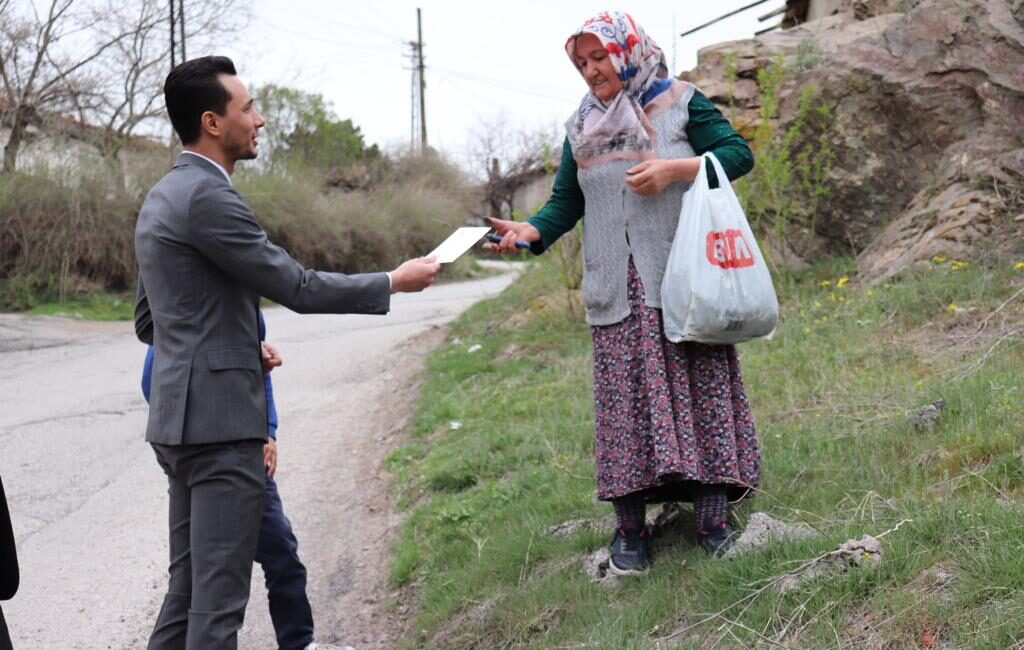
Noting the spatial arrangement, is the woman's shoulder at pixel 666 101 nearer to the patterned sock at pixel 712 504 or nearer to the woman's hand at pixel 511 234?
the woman's hand at pixel 511 234

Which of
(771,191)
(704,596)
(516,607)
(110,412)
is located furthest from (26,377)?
(704,596)

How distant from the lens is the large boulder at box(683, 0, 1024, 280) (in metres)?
8.96

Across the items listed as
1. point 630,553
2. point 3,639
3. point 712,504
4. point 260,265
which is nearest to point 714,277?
point 712,504

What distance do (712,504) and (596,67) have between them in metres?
1.64

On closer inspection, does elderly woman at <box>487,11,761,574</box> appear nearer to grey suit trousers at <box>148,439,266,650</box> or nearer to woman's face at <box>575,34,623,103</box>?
woman's face at <box>575,34,623,103</box>

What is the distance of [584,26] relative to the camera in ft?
12.5

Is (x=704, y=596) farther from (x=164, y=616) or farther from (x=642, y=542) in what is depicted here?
(x=164, y=616)

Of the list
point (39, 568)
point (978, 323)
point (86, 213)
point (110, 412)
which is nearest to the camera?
point (39, 568)

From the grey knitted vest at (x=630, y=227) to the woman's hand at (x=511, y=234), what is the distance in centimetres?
28

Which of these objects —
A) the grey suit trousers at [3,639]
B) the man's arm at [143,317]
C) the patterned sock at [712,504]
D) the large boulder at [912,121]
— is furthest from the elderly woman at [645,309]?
the large boulder at [912,121]

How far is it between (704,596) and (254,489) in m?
1.52

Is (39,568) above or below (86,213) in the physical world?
below

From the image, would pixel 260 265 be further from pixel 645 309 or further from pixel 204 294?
pixel 645 309

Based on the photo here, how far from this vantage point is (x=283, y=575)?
4090mm
